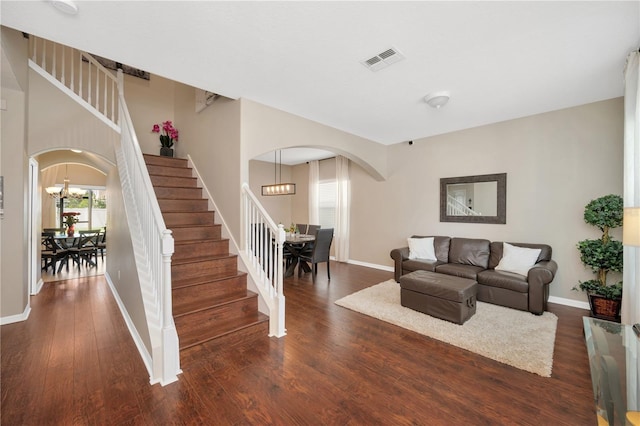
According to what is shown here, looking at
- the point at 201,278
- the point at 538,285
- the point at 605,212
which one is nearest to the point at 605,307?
the point at 538,285

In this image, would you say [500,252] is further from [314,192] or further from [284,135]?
[314,192]

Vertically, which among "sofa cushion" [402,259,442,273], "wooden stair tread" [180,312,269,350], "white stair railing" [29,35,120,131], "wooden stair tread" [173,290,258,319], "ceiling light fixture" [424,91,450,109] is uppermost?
"white stair railing" [29,35,120,131]

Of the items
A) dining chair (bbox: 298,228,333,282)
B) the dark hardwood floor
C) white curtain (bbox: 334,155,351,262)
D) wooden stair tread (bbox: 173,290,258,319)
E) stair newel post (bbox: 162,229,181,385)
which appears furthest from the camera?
white curtain (bbox: 334,155,351,262)

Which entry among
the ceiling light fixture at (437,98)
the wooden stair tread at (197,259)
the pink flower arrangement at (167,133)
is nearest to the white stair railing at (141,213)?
the wooden stair tread at (197,259)

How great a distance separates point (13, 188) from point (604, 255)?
7052 mm

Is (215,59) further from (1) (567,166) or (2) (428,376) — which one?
(1) (567,166)

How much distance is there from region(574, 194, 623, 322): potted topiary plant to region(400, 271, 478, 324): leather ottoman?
128 cm

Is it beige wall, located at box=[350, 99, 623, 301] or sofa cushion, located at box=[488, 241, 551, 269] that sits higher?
beige wall, located at box=[350, 99, 623, 301]

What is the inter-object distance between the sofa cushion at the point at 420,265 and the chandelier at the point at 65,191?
900 centimetres

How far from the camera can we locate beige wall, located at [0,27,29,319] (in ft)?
9.75

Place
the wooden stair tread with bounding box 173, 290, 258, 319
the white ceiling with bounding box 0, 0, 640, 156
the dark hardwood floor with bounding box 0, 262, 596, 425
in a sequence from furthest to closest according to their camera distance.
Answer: the wooden stair tread with bounding box 173, 290, 258, 319
the white ceiling with bounding box 0, 0, 640, 156
the dark hardwood floor with bounding box 0, 262, 596, 425

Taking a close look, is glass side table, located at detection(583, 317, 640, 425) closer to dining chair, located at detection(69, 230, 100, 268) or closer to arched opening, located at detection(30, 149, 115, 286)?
arched opening, located at detection(30, 149, 115, 286)

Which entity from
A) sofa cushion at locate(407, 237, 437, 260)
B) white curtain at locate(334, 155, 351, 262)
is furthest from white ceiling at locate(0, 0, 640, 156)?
white curtain at locate(334, 155, 351, 262)

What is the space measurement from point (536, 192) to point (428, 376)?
11.4 feet
